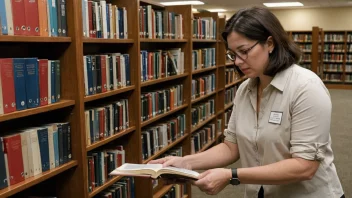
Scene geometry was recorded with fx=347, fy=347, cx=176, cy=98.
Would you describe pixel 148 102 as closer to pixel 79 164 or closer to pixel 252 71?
pixel 79 164

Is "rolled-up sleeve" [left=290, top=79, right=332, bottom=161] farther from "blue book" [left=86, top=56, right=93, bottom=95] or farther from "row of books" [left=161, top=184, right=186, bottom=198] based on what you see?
"row of books" [left=161, top=184, right=186, bottom=198]

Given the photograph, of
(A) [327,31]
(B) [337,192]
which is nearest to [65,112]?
(B) [337,192]

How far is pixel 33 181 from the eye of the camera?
162cm

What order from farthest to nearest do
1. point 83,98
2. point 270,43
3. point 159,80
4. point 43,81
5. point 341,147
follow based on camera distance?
point 341,147 < point 159,80 < point 83,98 < point 43,81 < point 270,43

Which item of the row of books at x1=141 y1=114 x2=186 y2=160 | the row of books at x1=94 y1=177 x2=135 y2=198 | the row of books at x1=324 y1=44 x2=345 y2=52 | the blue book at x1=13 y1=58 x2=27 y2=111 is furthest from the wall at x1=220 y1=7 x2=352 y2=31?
the blue book at x1=13 y1=58 x2=27 y2=111

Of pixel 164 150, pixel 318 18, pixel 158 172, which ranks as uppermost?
pixel 318 18

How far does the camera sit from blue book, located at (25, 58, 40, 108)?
161 cm

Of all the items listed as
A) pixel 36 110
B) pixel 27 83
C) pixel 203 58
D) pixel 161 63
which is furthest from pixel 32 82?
pixel 203 58

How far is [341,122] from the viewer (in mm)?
6445

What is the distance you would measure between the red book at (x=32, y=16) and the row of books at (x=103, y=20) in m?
0.37

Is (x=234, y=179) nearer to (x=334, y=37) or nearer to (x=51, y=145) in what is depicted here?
(x=51, y=145)

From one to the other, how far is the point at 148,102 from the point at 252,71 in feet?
5.00

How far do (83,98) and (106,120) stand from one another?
1.31 feet

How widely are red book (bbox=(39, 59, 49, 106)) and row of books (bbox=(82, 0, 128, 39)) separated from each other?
1.26 feet
